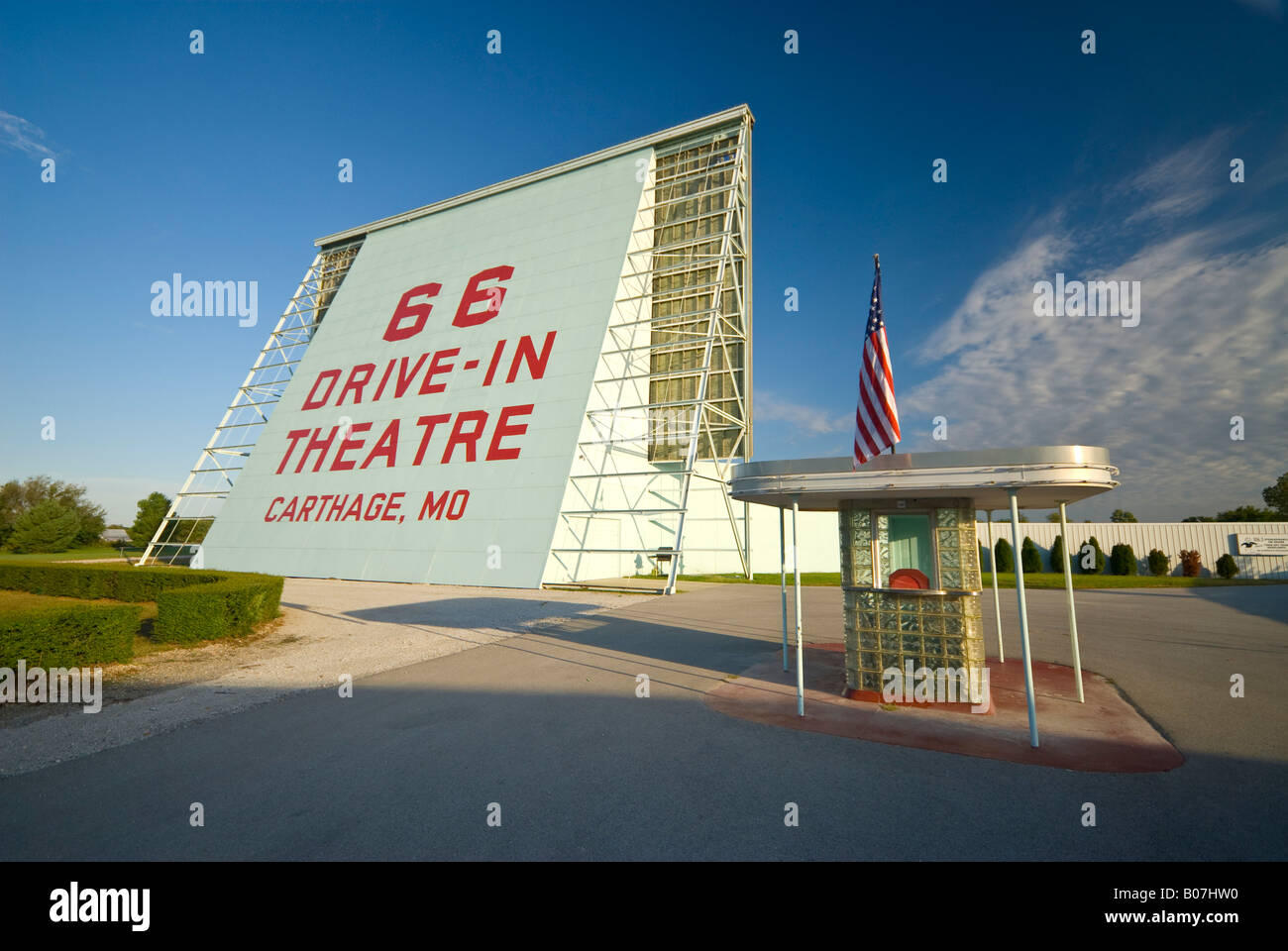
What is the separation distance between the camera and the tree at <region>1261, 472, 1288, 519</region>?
5338 centimetres

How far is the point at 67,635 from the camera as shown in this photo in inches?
343

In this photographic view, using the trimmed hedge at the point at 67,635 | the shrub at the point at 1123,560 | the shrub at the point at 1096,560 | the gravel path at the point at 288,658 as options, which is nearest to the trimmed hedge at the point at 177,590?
the gravel path at the point at 288,658

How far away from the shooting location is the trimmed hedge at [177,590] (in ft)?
37.6

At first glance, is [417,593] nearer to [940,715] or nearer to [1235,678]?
[940,715]

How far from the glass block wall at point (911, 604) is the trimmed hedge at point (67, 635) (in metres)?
10.9

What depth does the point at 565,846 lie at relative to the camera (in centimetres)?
396

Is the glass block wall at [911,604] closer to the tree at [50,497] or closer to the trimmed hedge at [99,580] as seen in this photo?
the trimmed hedge at [99,580]

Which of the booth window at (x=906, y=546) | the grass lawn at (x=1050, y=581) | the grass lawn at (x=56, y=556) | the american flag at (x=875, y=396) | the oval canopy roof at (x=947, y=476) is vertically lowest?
the grass lawn at (x=1050, y=581)

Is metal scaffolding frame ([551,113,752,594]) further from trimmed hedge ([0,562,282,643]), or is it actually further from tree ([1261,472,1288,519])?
tree ([1261,472,1288,519])

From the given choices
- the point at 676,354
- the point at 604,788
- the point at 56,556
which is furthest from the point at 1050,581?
the point at 56,556
